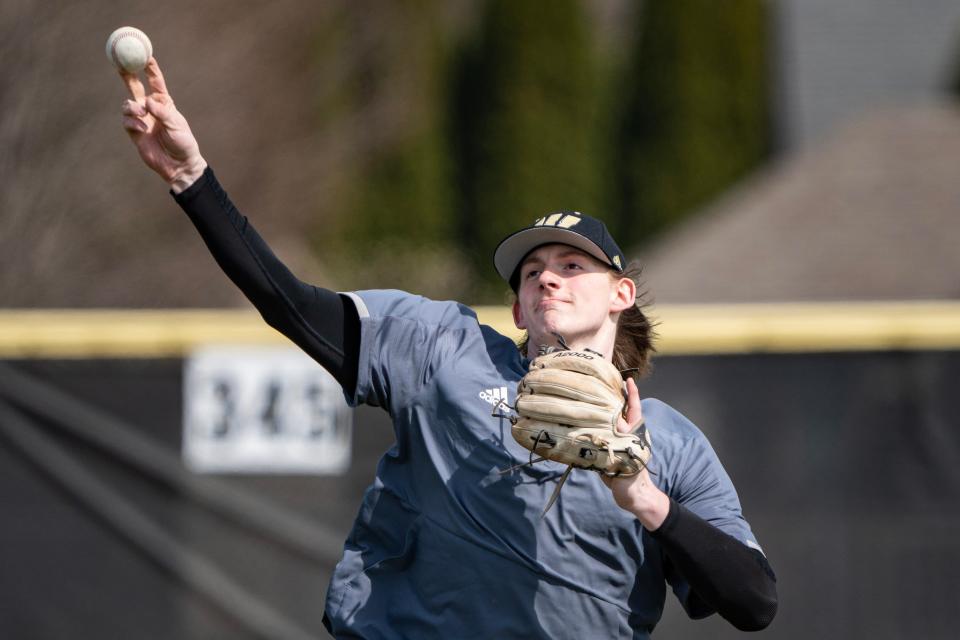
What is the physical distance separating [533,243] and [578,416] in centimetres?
50

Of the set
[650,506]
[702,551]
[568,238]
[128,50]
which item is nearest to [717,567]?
[702,551]

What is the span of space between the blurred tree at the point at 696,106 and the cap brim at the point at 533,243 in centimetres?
1371

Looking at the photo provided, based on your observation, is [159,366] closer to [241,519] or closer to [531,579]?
[241,519]

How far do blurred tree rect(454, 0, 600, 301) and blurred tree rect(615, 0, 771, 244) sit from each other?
2.49ft

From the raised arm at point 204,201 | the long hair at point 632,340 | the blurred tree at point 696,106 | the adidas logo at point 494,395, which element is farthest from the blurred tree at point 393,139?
the raised arm at point 204,201

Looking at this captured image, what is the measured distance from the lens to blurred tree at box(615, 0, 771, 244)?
16.1 m

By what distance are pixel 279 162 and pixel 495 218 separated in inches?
169

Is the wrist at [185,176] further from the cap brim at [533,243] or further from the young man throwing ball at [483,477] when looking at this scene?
the cap brim at [533,243]

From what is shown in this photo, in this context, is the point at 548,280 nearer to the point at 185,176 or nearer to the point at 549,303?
the point at 549,303

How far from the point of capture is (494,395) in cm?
254

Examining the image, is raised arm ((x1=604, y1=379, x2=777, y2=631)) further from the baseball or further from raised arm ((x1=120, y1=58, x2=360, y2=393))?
the baseball

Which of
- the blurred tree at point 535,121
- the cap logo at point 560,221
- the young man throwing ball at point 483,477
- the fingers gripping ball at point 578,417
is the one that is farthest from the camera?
the blurred tree at point 535,121

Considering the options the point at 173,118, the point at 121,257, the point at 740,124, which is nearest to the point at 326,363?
the point at 173,118

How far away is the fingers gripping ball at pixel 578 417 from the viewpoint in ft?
7.20
